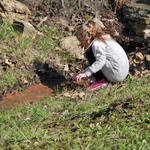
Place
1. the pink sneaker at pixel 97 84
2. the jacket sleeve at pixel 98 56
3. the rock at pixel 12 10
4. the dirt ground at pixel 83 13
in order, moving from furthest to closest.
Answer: the dirt ground at pixel 83 13, the rock at pixel 12 10, the pink sneaker at pixel 97 84, the jacket sleeve at pixel 98 56

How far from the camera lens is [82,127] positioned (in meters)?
3.66

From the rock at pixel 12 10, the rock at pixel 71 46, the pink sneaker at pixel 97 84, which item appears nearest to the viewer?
the pink sneaker at pixel 97 84

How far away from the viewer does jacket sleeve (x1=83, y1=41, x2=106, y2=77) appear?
573 cm

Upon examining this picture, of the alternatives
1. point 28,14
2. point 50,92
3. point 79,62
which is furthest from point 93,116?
point 28,14

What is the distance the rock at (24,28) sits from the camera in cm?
787

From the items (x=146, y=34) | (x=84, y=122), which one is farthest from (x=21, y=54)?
(x=84, y=122)

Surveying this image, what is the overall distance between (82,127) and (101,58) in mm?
2231

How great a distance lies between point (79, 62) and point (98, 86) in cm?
195

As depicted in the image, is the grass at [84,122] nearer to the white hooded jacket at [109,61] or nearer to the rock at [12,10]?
the white hooded jacket at [109,61]

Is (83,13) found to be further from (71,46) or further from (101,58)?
(101,58)

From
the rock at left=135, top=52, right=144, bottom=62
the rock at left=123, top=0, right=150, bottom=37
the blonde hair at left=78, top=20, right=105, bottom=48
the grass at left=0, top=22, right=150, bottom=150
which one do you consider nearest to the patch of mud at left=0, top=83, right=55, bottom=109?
the grass at left=0, top=22, right=150, bottom=150

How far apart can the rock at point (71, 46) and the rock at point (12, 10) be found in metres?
1.04

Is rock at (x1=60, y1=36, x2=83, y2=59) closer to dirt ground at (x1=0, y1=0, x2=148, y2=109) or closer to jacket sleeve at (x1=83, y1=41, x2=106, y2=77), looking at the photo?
dirt ground at (x1=0, y1=0, x2=148, y2=109)

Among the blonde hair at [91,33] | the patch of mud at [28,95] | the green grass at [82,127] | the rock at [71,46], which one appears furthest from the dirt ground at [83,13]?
the green grass at [82,127]
